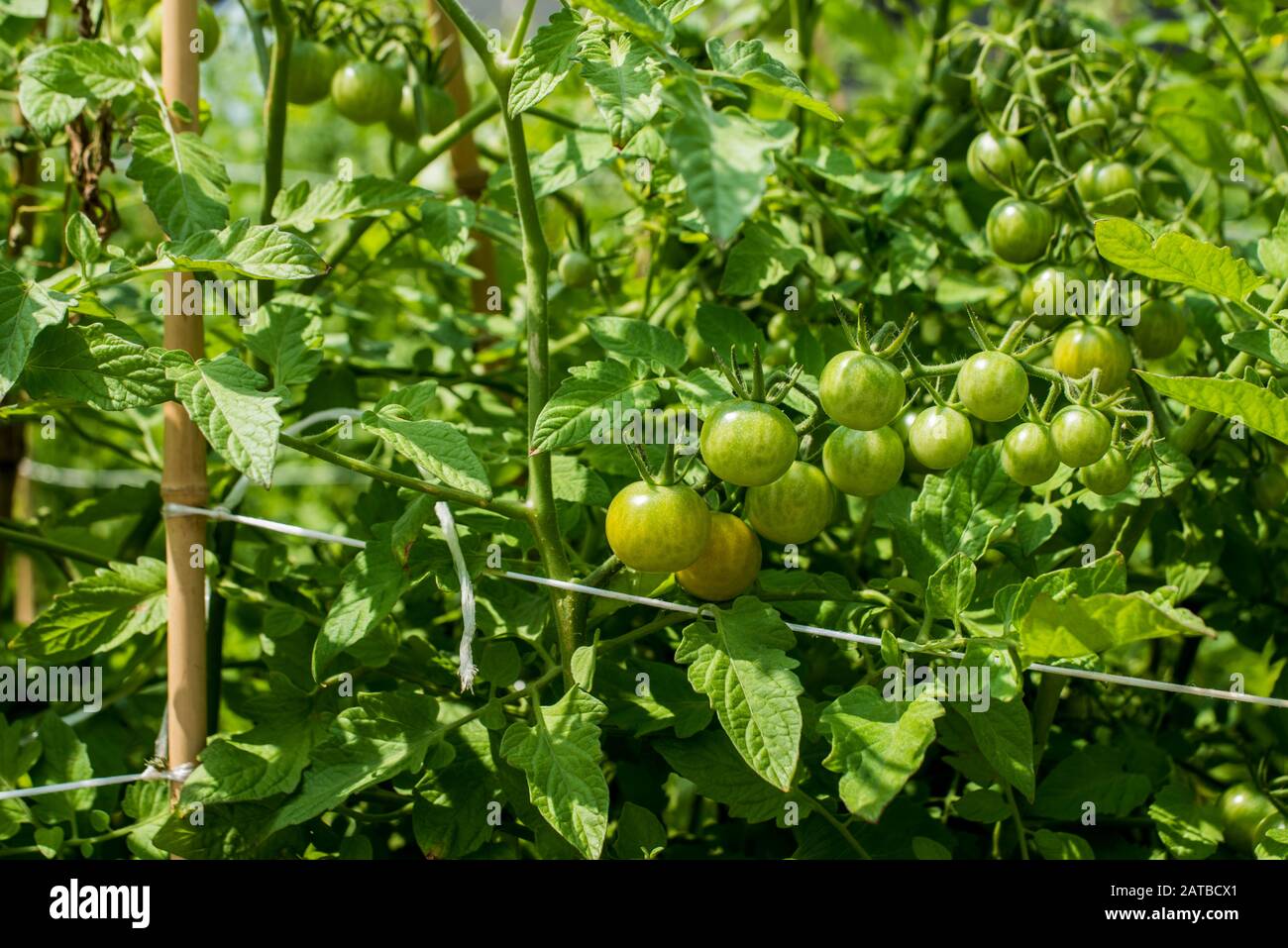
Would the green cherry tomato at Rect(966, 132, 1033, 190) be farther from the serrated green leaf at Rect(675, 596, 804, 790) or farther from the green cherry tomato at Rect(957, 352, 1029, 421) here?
the serrated green leaf at Rect(675, 596, 804, 790)

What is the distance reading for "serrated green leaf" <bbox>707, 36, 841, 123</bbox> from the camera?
66 centimetres

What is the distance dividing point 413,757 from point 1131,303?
68 centimetres

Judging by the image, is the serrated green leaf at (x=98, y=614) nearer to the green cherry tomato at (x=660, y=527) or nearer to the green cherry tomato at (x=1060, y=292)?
the green cherry tomato at (x=660, y=527)

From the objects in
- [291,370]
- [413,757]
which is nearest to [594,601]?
[413,757]

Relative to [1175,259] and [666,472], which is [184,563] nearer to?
[666,472]

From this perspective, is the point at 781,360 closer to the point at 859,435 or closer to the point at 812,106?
the point at 859,435

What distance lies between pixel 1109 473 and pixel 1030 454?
65 mm

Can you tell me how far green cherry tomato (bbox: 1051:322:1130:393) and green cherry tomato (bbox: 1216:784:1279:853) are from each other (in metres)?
0.36

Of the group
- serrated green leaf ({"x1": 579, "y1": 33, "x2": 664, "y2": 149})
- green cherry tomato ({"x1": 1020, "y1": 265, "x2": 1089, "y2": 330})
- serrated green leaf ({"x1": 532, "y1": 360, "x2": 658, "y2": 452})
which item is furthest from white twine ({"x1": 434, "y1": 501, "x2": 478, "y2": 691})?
green cherry tomato ({"x1": 1020, "y1": 265, "x2": 1089, "y2": 330})

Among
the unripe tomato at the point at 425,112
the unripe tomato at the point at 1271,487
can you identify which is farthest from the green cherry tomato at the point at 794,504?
the unripe tomato at the point at 425,112

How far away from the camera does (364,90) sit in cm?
120

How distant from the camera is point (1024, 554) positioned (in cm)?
98

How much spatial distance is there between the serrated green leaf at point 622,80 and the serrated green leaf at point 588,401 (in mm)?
190

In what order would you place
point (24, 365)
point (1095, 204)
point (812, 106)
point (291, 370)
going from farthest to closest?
point (1095, 204)
point (291, 370)
point (24, 365)
point (812, 106)
